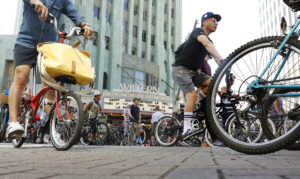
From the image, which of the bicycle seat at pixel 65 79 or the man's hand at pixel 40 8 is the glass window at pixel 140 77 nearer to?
Result: the bicycle seat at pixel 65 79

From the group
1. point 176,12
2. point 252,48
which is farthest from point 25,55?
point 176,12

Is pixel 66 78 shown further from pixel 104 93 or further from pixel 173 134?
pixel 104 93

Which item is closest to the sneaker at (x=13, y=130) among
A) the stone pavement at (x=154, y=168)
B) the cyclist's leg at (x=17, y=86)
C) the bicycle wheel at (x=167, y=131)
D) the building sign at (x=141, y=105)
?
the cyclist's leg at (x=17, y=86)

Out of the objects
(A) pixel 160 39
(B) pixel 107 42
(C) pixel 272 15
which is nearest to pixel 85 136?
(B) pixel 107 42

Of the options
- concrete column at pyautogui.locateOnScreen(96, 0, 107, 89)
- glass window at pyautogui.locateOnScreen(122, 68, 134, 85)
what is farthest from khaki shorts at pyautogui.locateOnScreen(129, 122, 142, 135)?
glass window at pyautogui.locateOnScreen(122, 68, 134, 85)

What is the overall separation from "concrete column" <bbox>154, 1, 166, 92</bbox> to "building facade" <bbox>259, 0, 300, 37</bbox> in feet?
62.2

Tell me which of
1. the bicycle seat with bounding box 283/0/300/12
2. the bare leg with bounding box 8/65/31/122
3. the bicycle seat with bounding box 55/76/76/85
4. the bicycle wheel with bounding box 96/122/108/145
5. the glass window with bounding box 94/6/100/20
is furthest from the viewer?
the glass window with bounding box 94/6/100/20

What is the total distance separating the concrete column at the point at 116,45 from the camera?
81.9 ft

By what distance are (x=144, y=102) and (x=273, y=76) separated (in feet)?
71.4

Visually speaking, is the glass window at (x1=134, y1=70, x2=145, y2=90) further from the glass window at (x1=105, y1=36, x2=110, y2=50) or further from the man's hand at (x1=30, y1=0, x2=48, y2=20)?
the man's hand at (x1=30, y1=0, x2=48, y2=20)

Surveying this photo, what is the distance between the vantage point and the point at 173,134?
17.5ft

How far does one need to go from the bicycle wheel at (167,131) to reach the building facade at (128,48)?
54.4ft

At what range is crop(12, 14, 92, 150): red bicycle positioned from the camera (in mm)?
2721

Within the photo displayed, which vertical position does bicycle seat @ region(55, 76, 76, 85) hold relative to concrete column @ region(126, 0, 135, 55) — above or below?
below
